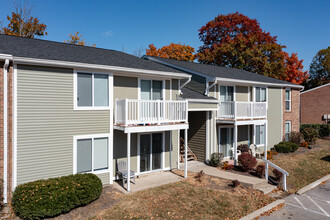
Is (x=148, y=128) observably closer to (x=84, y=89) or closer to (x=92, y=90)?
(x=92, y=90)

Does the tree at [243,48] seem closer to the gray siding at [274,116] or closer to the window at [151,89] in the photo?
the gray siding at [274,116]

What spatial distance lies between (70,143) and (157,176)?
4833 mm

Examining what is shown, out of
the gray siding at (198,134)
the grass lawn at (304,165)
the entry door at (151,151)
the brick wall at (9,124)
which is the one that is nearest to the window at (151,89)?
the entry door at (151,151)

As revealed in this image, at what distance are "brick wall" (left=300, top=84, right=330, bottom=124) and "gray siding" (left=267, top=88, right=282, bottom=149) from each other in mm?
12465

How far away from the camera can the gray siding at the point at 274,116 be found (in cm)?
2009

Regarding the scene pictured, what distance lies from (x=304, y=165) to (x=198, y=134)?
280 inches

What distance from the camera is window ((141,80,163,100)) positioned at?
1284 centimetres

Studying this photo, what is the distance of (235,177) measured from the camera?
12.8m

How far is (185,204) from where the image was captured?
9438 millimetres

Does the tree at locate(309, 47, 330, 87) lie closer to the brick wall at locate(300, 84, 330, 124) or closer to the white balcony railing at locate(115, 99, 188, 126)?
the brick wall at locate(300, 84, 330, 124)

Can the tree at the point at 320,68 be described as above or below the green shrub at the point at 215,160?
above

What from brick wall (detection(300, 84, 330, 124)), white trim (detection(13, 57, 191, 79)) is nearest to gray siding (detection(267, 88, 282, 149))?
white trim (detection(13, 57, 191, 79))

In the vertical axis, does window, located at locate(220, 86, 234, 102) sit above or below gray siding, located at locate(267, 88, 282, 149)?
above

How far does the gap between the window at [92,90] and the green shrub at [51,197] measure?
11.0 feet
